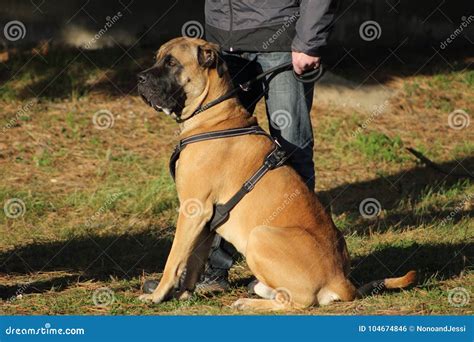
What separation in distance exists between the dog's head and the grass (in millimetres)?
1160

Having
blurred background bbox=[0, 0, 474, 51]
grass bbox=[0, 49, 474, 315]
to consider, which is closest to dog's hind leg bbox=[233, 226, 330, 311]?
grass bbox=[0, 49, 474, 315]

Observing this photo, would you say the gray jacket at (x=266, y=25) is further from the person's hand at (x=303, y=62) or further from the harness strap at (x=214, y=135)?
the harness strap at (x=214, y=135)

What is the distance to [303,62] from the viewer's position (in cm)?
504

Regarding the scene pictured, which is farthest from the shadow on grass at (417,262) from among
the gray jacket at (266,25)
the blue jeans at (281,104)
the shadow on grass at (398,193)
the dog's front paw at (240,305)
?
the gray jacket at (266,25)

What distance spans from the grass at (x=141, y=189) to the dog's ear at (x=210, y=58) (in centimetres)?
137

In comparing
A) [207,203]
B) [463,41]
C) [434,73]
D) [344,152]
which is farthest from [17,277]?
[463,41]

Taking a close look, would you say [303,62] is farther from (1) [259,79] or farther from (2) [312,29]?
(1) [259,79]

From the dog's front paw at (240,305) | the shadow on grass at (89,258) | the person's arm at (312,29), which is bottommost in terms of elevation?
the shadow on grass at (89,258)

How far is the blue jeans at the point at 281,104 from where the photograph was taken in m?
5.28

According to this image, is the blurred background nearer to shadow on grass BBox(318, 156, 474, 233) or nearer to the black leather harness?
shadow on grass BBox(318, 156, 474, 233)

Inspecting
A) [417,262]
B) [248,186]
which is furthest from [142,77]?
[417,262]

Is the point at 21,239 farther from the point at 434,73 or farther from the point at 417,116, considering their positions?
the point at 434,73

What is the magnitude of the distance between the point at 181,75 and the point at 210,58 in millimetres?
191

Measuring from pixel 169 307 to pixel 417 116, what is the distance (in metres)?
5.85
